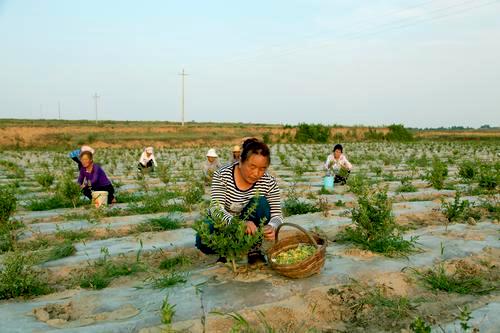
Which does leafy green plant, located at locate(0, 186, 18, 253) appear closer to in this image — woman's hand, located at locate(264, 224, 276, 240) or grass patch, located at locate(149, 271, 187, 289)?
grass patch, located at locate(149, 271, 187, 289)

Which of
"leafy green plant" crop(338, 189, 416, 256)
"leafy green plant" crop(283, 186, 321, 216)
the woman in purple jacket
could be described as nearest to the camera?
"leafy green plant" crop(338, 189, 416, 256)

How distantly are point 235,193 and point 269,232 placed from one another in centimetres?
52

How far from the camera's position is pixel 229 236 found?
12.5ft

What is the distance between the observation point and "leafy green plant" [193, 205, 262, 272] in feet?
12.2

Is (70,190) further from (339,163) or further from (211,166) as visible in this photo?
(339,163)

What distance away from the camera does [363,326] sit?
Result: 122 inches

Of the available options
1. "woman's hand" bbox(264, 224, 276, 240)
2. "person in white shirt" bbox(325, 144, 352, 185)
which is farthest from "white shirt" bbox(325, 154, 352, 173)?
"woman's hand" bbox(264, 224, 276, 240)

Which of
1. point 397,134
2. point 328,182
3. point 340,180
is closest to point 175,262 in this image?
point 328,182

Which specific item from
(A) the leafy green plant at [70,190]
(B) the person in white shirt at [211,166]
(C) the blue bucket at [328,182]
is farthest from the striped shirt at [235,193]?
(B) the person in white shirt at [211,166]

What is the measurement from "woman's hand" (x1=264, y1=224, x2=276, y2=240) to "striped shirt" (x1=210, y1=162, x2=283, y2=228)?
16 centimetres

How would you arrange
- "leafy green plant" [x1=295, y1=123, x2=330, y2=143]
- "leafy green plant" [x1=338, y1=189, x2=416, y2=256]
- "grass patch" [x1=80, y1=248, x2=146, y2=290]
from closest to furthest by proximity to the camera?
"grass patch" [x1=80, y1=248, x2=146, y2=290], "leafy green plant" [x1=338, y1=189, x2=416, y2=256], "leafy green plant" [x1=295, y1=123, x2=330, y2=143]

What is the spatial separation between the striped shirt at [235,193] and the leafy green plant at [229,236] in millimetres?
348

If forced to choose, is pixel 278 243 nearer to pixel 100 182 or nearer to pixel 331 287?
pixel 331 287

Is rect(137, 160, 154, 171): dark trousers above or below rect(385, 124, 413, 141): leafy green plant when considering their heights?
below
